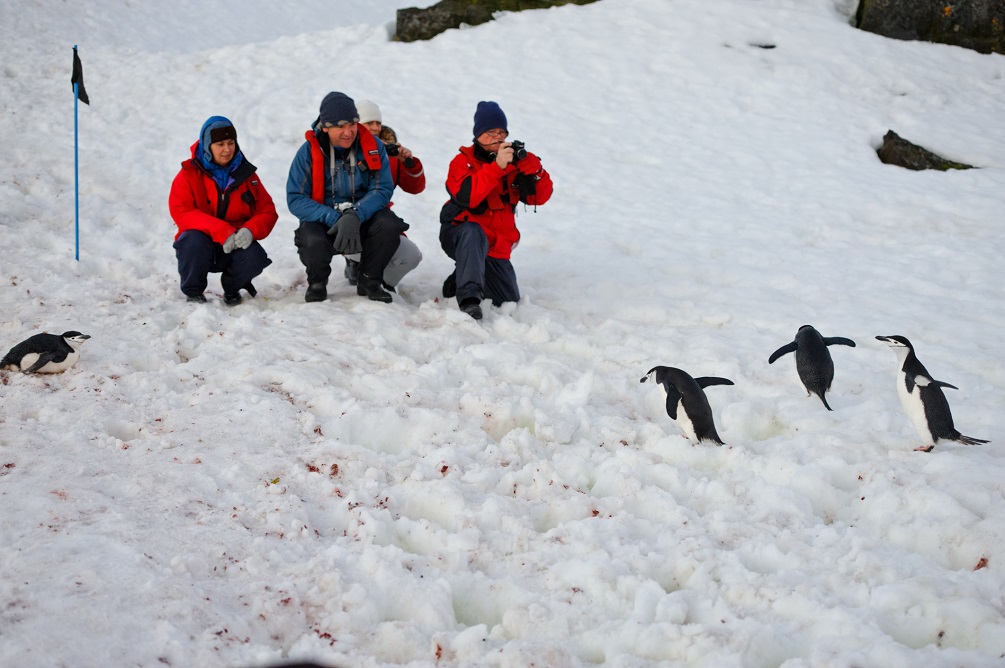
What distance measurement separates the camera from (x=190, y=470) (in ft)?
10.9

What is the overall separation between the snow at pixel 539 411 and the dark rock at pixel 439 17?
2186 millimetres

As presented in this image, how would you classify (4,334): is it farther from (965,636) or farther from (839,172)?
(839,172)

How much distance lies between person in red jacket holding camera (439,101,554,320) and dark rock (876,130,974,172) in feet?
15.5

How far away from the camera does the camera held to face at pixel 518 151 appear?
17.3 feet

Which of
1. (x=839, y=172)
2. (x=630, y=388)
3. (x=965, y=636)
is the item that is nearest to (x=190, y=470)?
(x=630, y=388)

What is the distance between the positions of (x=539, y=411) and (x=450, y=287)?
1.99 m

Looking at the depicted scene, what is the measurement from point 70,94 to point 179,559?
813 centimetres

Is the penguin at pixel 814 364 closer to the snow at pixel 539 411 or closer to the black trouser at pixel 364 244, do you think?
the snow at pixel 539 411

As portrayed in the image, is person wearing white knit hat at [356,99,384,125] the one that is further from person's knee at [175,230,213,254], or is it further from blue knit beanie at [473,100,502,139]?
person's knee at [175,230,213,254]

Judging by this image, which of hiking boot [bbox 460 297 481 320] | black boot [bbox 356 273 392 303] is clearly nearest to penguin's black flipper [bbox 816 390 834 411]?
hiking boot [bbox 460 297 481 320]

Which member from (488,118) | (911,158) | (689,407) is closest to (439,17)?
(911,158)

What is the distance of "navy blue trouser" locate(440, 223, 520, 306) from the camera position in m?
5.37

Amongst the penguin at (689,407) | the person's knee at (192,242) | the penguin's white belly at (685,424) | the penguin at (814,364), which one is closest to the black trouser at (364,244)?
the person's knee at (192,242)

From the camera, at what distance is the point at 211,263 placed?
530cm
